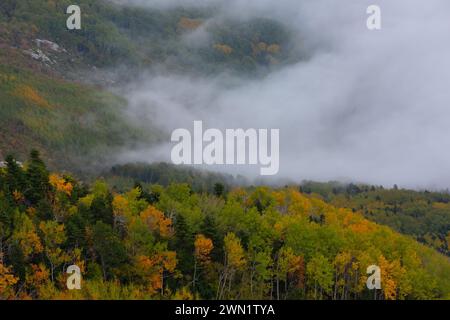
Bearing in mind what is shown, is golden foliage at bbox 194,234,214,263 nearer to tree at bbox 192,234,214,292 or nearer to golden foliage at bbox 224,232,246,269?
tree at bbox 192,234,214,292

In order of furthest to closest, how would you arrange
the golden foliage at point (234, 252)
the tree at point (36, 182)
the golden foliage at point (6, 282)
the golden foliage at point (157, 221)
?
1. the tree at point (36, 182)
2. the golden foliage at point (157, 221)
3. the golden foliage at point (234, 252)
4. the golden foliage at point (6, 282)

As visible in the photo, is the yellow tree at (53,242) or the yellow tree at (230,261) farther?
the yellow tree at (230,261)

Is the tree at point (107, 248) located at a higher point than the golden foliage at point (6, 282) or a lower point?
higher

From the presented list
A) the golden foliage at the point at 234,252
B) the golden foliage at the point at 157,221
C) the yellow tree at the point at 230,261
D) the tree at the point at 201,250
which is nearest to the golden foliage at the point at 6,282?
the golden foliage at the point at 157,221

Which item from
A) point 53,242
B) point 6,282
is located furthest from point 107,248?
point 6,282

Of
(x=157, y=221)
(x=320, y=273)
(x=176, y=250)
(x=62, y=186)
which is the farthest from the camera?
(x=62, y=186)

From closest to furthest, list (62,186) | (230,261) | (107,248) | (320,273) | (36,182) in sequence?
1. (107,248)
2. (230,261)
3. (320,273)
4. (36,182)
5. (62,186)

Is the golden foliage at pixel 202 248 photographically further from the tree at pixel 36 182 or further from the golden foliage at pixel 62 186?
the tree at pixel 36 182

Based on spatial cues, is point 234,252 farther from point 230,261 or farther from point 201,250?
point 201,250
